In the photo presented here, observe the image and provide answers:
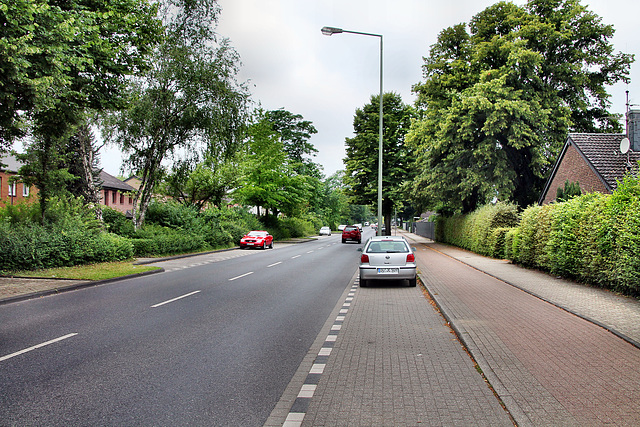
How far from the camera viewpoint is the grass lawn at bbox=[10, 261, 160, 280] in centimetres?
1419

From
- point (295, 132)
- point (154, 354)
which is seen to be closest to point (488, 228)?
point (154, 354)

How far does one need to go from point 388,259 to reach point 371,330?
18.8 ft

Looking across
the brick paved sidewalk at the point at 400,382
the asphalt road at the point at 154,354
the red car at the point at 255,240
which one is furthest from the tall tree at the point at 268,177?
the brick paved sidewalk at the point at 400,382

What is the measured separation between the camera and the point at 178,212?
2902cm

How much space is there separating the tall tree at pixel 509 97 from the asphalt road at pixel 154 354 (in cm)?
2046

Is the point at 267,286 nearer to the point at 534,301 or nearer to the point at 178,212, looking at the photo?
the point at 534,301

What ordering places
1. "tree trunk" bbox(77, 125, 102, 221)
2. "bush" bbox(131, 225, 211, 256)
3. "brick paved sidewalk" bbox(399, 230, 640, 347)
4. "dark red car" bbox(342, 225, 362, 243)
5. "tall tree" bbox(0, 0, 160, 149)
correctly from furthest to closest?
"dark red car" bbox(342, 225, 362, 243)
"bush" bbox(131, 225, 211, 256)
"tree trunk" bbox(77, 125, 102, 221)
"tall tree" bbox(0, 0, 160, 149)
"brick paved sidewalk" bbox(399, 230, 640, 347)

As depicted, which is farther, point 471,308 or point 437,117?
point 437,117

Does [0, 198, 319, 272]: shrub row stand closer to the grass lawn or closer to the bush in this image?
the bush

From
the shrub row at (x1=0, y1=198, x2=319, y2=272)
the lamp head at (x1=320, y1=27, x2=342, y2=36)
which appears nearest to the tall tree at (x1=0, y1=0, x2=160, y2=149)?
the shrub row at (x1=0, y1=198, x2=319, y2=272)

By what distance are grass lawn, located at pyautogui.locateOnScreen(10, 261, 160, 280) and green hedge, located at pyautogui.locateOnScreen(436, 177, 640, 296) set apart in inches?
541

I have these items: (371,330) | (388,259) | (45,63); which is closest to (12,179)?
(45,63)

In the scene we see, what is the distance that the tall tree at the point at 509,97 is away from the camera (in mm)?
28078

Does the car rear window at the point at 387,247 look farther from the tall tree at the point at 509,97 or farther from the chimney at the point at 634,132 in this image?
the tall tree at the point at 509,97
